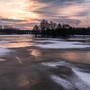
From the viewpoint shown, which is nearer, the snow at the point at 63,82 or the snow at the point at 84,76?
the snow at the point at 63,82

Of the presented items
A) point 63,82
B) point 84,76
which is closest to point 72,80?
point 63,82

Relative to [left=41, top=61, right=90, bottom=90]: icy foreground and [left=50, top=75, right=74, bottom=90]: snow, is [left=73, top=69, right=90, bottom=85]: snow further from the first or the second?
[left=50, top=75, right=74, bottom=90]: snow

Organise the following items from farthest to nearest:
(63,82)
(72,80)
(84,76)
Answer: (84,76), (72,80), (63,82)

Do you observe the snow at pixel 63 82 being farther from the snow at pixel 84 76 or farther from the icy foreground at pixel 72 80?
the snow at pixel 84 76

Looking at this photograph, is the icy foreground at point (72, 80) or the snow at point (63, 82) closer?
the snow at point (63, 82)

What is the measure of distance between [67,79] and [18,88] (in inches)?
127

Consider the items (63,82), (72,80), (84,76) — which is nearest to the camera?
(63,82)

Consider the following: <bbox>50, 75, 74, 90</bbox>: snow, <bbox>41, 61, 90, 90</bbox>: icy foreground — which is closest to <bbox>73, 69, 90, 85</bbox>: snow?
<bbox>41, 61, 90, 90</bbox>: icy foreground

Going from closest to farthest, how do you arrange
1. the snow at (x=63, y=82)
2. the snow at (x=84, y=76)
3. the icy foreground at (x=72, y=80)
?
1. the snow at (x=63, y=82)
2. the icy foreground at (x=72, y=80)
3. the snow at (x=84, y=76)

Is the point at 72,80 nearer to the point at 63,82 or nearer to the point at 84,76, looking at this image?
the point at 63,82

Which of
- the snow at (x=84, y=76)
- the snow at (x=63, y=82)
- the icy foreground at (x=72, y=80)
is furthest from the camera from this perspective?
the snow at (x=84, y=76)

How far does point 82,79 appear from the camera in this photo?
13.1 meters

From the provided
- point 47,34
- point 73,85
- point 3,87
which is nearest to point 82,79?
point 73,85

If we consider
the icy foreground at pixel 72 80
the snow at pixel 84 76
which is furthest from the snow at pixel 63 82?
the snow at pixel 84 76
